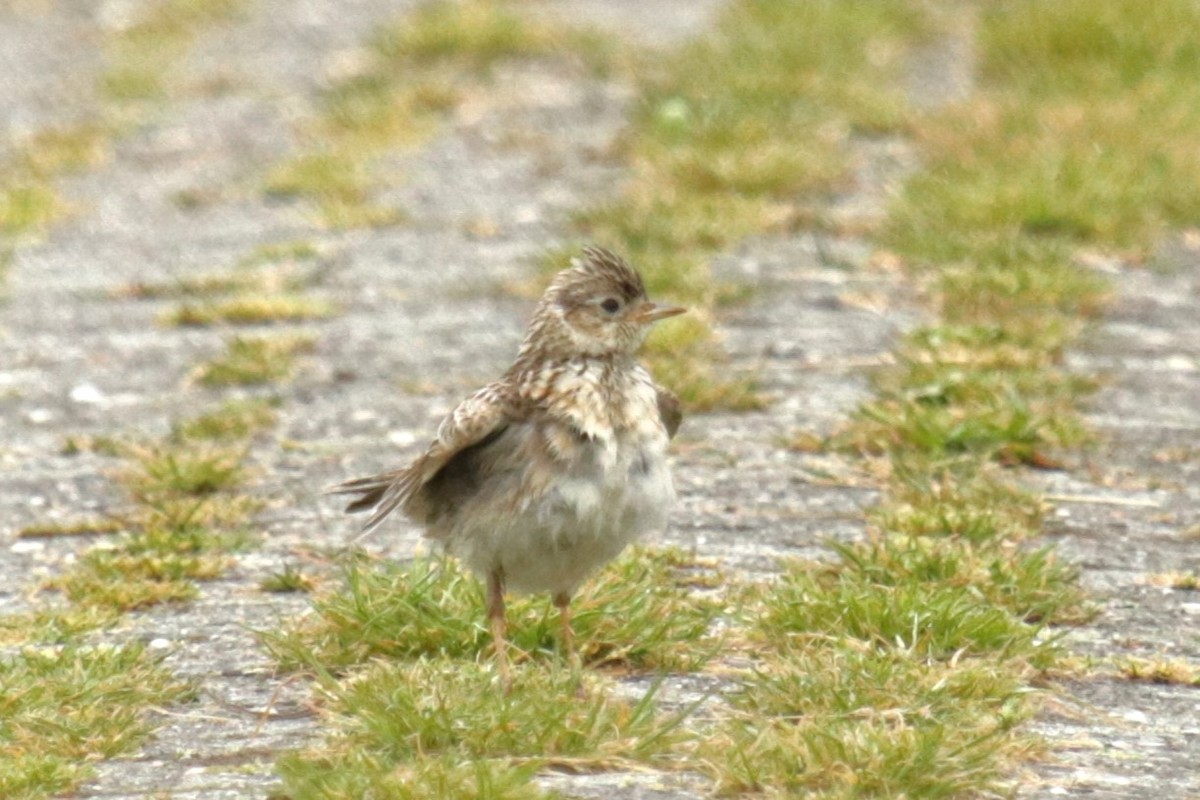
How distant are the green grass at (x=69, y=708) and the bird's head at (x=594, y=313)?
4.26 ft

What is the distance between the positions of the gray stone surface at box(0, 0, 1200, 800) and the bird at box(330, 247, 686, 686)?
1.86ft

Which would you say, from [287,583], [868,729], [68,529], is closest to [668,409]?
[287,583]

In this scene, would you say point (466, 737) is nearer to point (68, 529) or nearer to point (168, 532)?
point (168, 532)

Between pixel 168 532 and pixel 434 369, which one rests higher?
pixel 434 369

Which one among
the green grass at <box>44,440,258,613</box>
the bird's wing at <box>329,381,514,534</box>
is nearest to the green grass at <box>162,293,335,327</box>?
the green grass at <box>44,440,258,613</box>

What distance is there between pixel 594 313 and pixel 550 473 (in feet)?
2.16

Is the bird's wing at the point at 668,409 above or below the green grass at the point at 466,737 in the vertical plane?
above

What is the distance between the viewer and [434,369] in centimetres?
909

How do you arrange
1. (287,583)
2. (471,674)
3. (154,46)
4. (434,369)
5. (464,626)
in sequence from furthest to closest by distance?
1. (154,46)
2. (434,369)
3. (287,583)
4. (464,626)
5. (471,674)

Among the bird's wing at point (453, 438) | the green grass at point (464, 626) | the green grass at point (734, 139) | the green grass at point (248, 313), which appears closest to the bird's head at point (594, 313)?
the bird's wing at point (453, 438)

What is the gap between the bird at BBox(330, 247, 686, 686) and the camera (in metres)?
5.82

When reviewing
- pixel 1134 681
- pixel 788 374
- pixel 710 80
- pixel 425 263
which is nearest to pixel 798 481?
pixel 788 374

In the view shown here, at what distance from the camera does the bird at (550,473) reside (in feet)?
19.1

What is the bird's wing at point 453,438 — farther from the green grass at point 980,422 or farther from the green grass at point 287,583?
the green grass at point 980,422
